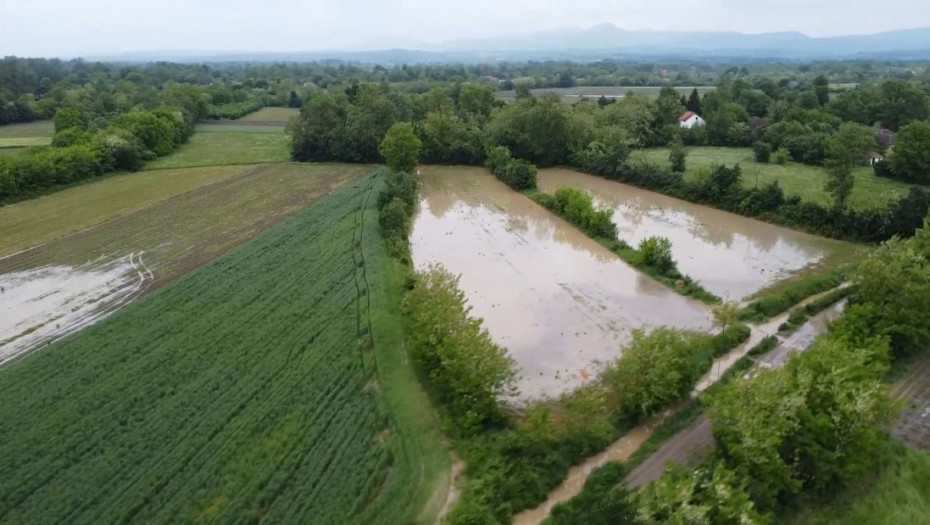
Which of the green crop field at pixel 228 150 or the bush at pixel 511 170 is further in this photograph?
the green crop field at pixel 228 150

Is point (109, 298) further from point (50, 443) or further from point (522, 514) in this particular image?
point (522, 514)

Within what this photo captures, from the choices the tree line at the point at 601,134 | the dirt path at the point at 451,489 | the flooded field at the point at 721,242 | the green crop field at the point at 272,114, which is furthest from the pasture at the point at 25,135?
the dirt path at the point at 451,489

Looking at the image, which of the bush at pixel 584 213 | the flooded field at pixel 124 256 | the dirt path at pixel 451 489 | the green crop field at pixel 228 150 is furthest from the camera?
the green crop field at pixel 228 150

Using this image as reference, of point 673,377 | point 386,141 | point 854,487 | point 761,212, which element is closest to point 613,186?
point 761,212

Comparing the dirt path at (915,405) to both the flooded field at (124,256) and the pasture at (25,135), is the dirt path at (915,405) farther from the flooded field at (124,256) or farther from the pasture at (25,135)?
the pasture at (25,135)

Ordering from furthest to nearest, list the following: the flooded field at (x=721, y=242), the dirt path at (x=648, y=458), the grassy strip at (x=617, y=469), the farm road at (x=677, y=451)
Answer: the flooded field at (x=721, y=242)
the farm road at (x=677, y=451)
the dirt path at (x=648, y=458)
the grassy strip at (x=617, y=469)

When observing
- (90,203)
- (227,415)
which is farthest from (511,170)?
(227,415)
